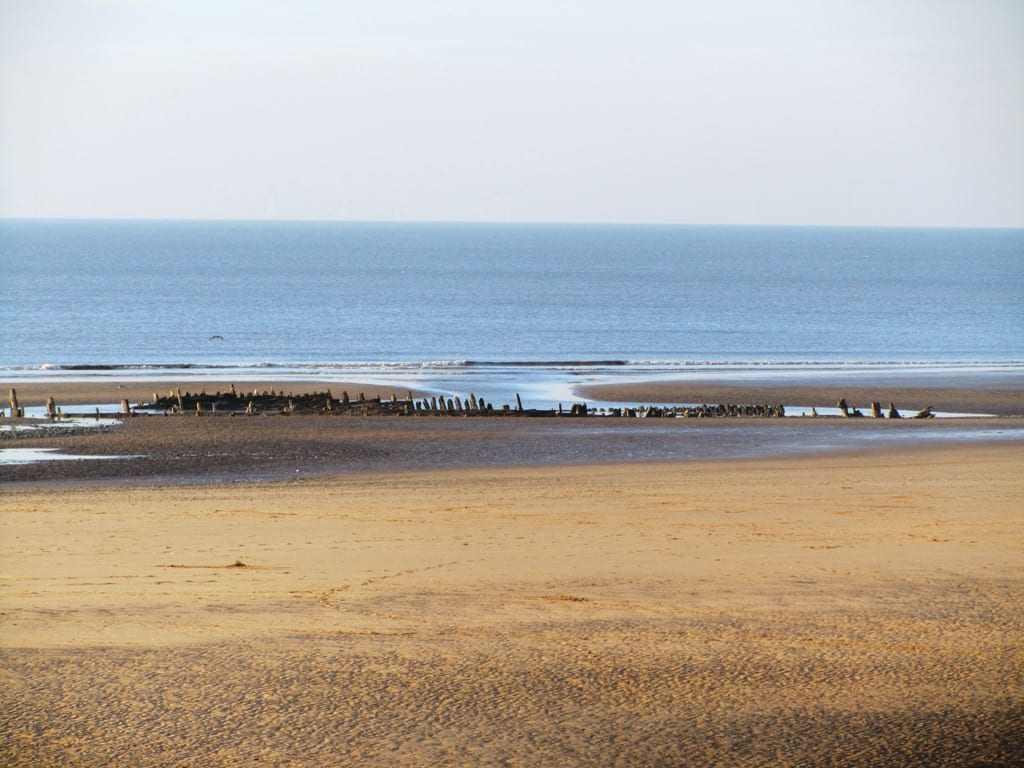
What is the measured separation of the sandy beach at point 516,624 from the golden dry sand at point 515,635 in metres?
0.04

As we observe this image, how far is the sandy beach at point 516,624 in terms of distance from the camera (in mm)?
8977

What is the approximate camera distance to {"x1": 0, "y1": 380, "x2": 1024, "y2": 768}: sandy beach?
353 inches

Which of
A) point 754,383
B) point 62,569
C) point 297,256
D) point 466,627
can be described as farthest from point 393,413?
point 297,256

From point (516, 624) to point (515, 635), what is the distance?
369 mm

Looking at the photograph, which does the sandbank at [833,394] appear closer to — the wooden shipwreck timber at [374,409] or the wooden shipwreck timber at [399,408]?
the wooden shipwreck timber at [374,409]

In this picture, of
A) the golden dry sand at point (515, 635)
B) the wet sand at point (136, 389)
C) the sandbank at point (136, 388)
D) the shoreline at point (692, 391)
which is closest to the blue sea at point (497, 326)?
the shoreline at point (692, 391)

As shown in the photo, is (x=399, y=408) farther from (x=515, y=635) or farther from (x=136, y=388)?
(x=515, y=635)

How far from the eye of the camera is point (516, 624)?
11.7 meters

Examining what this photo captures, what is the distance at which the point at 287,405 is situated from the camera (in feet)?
121

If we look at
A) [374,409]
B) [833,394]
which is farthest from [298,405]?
[833,394]

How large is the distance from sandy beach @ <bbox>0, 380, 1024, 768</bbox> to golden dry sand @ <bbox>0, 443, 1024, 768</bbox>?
4 cm

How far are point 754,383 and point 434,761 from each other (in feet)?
134

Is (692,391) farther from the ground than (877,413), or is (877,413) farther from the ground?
(692,391)

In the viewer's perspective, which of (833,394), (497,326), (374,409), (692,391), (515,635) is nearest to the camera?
(515,635)
